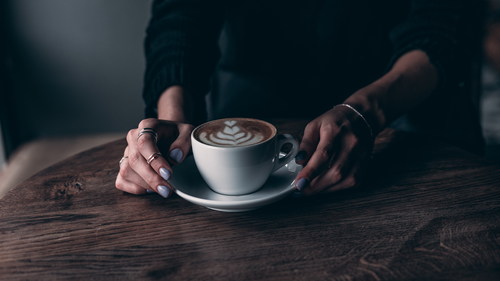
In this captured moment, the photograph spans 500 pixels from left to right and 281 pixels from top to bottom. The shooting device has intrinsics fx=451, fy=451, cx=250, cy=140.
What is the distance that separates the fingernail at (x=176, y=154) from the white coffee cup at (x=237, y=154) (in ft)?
0.17

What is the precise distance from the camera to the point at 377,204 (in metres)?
0.74

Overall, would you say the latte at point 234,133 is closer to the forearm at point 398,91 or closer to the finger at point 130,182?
the finger at point 130,182

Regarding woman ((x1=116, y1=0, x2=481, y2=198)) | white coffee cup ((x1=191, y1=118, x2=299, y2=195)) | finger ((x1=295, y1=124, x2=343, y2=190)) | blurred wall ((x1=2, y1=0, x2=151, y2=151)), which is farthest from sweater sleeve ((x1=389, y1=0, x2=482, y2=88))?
blurred wall ((x1=2, y1=0, x2=151, y2=151))

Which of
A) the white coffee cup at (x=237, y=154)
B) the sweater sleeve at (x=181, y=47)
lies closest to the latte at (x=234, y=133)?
the white coffee cup at (x=237, y=154)

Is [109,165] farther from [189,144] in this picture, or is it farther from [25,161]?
[25,161]

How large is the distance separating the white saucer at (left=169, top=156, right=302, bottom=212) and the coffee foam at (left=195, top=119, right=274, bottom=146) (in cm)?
9

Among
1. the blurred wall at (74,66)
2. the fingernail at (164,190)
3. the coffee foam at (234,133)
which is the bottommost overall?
the blurred wall at (74,66)

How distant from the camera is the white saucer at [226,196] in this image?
2.24 ft

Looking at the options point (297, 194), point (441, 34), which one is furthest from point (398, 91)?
→ point (297, 194)

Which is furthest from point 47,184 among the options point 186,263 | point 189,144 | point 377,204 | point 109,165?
point 377,204

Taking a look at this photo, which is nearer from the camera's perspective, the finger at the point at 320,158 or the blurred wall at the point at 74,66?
the finger at the point at 320,158

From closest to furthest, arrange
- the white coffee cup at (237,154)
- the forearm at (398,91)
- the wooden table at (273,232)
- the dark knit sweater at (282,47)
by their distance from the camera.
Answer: the wooden table at (273,232)
the white coffee cup at (237,154)
the forearm at (398,91)
the dark knit sweater at (282,47)

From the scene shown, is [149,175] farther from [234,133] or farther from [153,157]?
[234,133]

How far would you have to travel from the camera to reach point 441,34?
3.71ft
